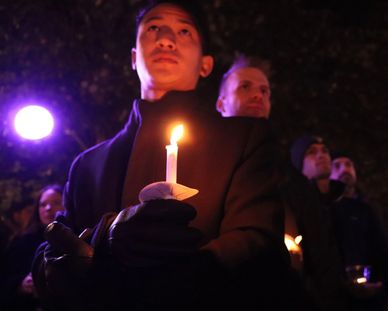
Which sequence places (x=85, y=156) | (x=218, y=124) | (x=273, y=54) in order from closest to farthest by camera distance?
1. (x=218, y=124)
2. (x=85, y=156)
3. (x=273, y=54)

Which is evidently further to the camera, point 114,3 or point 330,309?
point 114,3

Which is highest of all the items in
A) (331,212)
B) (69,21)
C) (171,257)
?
(69,21)

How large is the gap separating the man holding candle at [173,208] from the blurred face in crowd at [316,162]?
9.26 feet

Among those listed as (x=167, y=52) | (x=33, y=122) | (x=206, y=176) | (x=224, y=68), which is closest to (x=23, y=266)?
(x=33, y=122)

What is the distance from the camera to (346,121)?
35.3ft

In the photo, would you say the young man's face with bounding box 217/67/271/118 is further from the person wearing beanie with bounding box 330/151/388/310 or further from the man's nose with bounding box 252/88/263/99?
the person wearing beanie with bounding box 330/151/388/310

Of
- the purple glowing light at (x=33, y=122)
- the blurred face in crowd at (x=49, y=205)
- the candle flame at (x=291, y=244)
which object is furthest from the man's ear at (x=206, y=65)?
the purple glowing light at (x=33, y=122)

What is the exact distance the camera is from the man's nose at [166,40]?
2830 millimetres

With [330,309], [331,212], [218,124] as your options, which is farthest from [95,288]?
[331,212]

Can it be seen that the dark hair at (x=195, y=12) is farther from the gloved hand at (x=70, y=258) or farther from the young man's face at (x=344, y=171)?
the young man's face at (x=344, y=171)

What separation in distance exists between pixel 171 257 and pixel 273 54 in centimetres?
892

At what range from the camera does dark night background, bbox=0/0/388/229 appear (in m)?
9.72

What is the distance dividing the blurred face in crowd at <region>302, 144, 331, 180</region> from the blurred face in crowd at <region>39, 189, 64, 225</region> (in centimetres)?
265

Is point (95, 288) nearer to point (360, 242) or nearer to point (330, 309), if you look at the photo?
point (330, 309)
